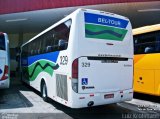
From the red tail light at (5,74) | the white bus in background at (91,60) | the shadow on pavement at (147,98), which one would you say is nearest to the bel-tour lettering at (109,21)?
the white bus in background at (91,60)

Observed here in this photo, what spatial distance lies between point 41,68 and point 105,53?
13.4 ft

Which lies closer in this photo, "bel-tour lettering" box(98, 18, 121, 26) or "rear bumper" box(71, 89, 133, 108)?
"rear bumper" box(71, 89, 133, 108)

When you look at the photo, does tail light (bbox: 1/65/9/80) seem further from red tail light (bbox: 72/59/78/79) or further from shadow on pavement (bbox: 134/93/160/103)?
shadow on pavement (bbox: 134/93/160/103)

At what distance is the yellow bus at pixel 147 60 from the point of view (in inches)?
376

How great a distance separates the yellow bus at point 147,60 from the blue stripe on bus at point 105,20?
6.24ft

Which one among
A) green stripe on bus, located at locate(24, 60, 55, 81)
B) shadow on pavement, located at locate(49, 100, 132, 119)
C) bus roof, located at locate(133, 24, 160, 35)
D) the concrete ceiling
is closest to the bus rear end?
shadow on pavement, located at locate(49, 100, 132, 119)

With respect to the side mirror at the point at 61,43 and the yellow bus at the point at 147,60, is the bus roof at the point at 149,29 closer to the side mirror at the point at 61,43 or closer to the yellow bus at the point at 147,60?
the yellow bus at the point at 147,60

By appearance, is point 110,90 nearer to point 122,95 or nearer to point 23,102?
point 122,95

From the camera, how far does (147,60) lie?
32.9ft

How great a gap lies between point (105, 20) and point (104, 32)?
0.39m

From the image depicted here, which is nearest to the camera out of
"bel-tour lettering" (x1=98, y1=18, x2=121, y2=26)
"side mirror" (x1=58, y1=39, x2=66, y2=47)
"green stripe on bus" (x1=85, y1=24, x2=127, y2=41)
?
"green stripe on bus" (x1=85, y1=24, x2=127, y2=41)

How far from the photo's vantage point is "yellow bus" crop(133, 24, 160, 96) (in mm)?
9562

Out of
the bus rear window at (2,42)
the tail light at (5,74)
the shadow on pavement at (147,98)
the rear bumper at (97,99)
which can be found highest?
the bus rear window at (2,42)

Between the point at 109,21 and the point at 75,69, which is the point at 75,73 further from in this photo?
the point at 109,21
